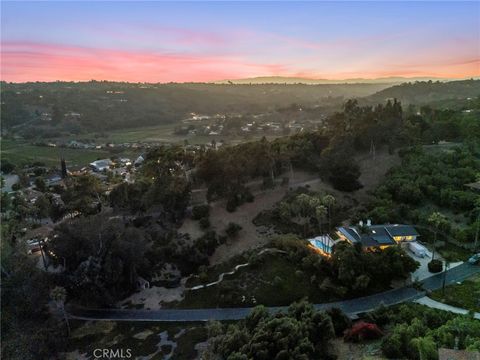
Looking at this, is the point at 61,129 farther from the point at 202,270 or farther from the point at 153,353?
the point at 153,353

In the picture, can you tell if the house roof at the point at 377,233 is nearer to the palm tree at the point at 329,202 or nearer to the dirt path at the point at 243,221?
the palm tree at the point at 329,202

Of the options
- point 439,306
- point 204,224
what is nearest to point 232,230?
point 204,224

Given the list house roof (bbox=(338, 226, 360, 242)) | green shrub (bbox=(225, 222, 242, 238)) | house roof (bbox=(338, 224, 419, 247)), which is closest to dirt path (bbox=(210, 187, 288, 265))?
green shrub (bbox=(225, 222, 242, 238))

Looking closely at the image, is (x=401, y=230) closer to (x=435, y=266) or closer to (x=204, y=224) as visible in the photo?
(x=435, y=266)

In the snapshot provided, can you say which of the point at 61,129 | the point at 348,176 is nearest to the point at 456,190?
the point at 348,176

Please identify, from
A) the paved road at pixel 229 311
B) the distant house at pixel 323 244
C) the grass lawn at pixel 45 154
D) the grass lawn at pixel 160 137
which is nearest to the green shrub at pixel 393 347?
the paved road at pixel 229 311
